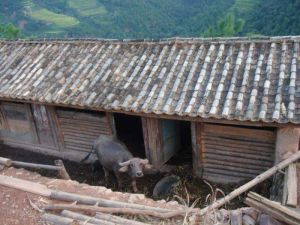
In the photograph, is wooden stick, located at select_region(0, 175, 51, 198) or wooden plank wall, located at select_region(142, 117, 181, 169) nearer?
wooden stick, located at select_region(0, 175, 51, 198)

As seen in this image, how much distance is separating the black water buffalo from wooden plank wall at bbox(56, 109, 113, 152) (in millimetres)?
453

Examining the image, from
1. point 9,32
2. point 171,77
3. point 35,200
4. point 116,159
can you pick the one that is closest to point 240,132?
point 171,77

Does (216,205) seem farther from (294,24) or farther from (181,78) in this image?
(294,24)

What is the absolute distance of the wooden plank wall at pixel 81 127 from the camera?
9594mm

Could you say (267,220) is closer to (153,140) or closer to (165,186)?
(165,186)

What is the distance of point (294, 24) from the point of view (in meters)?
29.4

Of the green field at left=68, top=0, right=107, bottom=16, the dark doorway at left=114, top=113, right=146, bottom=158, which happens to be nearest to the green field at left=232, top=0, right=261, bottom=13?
the green field at left=68, top=0, right=107, bottom=16

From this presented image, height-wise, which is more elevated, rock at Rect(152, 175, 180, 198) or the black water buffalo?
the black water buffalo

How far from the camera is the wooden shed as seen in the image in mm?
7191

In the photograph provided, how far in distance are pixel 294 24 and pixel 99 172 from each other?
83.4 ft

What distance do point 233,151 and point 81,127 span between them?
432cm

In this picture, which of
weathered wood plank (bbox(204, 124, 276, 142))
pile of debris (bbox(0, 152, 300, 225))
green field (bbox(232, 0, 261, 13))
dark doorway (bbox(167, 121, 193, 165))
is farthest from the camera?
green field (bbox(232, 0, 261, 13))

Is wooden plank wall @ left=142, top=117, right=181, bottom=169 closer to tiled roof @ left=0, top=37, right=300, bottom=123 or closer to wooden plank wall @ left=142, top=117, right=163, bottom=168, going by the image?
wooden plank wall @ left=142, top=117, right=163, bottom=168

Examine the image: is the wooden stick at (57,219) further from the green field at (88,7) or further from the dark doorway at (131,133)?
the green field at (88,7)
